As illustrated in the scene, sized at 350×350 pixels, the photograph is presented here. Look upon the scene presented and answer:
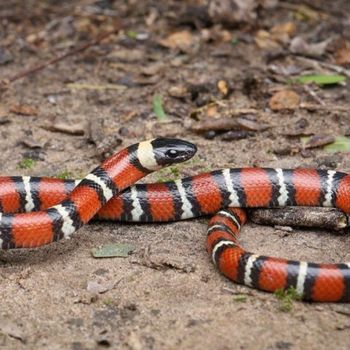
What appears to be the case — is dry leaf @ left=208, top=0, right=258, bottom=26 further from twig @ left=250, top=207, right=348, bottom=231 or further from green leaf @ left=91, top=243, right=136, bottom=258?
green leaf @ left=91, top=243, right=136, bottom=258

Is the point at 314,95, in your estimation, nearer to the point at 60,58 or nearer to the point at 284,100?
the point at 284,100

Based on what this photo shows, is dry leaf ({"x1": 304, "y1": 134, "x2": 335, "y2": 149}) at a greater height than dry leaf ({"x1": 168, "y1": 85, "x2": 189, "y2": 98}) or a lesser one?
lesser

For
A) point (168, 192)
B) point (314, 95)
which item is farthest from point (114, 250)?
point (314, 95)

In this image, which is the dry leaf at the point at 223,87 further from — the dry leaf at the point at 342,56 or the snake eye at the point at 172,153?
the snake eye at the point at 172,153

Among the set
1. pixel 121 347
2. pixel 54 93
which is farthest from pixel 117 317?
pixel 54 93

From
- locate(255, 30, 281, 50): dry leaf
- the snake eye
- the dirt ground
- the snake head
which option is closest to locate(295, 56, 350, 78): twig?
the dirt ground

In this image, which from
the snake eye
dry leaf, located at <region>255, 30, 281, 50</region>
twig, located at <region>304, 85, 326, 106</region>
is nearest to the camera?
the snake eye
